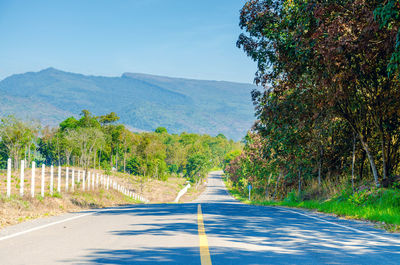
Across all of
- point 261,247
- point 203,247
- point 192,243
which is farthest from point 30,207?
point 261,247

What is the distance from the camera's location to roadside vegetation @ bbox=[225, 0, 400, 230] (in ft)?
42.3

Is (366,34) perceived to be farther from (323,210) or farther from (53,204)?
(53,204)

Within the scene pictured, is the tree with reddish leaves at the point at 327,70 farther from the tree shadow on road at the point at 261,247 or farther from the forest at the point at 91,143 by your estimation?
the forest at the point at 91,143

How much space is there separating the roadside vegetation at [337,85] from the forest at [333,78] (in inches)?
1.2

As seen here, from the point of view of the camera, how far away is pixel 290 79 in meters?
17.5

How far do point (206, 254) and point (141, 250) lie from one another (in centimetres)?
100

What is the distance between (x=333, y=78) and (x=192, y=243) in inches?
363

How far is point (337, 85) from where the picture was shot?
14.9 meters

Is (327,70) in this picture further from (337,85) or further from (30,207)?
(30,207)

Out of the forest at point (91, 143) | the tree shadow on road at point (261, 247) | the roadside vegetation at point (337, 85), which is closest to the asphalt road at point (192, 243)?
the tree shadow on road at point (261, 247)

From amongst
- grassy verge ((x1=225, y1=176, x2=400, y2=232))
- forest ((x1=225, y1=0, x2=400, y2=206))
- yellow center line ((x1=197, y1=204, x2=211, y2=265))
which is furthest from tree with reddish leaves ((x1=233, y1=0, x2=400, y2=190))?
yellow center line ((x1=197, y1=204, x2=211, y2=265))

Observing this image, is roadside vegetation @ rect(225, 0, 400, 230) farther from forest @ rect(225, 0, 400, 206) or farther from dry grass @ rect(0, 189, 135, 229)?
dry grass @ rect(0, 189, 135, 229)

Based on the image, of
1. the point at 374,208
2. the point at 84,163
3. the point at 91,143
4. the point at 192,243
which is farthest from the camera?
the point at 91,143

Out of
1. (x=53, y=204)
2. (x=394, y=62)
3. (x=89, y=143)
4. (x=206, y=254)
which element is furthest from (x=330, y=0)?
(x=89, y=143)
